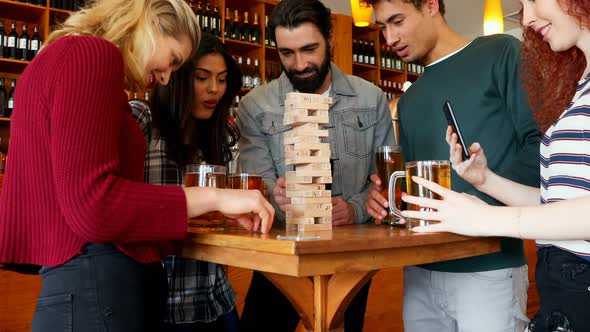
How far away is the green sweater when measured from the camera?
140 cm

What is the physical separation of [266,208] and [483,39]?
978mm

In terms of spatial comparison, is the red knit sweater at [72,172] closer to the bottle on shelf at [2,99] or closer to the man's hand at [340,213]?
the man's hand at [340,213]

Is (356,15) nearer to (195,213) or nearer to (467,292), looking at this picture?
(467,292)

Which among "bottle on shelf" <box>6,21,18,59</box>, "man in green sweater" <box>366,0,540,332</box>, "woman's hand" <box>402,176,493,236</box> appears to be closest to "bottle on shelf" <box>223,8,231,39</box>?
"bottle on shelf" <box>6,21,18,59</box>

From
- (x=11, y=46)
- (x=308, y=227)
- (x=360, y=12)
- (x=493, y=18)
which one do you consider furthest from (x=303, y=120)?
(x=11, y=46)

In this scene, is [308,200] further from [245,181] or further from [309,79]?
[309,79]

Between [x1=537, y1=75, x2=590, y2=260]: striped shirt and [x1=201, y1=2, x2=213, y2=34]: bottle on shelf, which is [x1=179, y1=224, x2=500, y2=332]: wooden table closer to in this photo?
[x1=537, y1=75, x2=590, y2=260]: striped shirt

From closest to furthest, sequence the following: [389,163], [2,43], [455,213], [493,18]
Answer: [455,213]
[389,163]
[493,18]
[2,43]

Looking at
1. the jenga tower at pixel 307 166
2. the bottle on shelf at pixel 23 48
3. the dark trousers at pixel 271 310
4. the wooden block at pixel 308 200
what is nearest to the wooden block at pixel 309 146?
the jenga tower at pixel 307 166

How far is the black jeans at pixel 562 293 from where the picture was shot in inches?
34.1

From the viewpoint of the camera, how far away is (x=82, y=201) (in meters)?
0.88

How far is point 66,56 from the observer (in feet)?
2.95

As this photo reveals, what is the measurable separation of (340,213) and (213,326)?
50cm

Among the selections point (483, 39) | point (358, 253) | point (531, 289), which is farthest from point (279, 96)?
point (531, 289)
